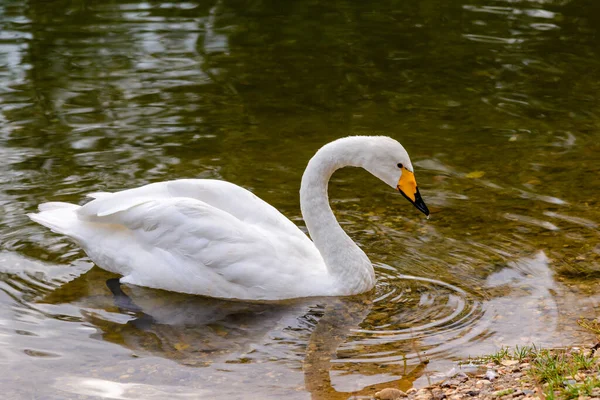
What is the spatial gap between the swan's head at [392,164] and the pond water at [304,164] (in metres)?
0.71

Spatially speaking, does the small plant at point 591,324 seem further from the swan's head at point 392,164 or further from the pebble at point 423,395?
the pebble at point 423,395

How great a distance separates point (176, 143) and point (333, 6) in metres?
7.08

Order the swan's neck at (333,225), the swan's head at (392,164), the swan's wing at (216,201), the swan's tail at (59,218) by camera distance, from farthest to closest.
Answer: the swan's tail at (59,218)
the swan's wing at (216,201)
the swan's neck at (333,225)
the swan's head at (392,164)

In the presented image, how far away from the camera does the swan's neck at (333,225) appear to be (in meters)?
7.05

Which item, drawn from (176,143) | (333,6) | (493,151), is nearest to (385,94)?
(493,151)

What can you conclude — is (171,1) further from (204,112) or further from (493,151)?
(493,151)

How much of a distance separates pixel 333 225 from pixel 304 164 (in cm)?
248

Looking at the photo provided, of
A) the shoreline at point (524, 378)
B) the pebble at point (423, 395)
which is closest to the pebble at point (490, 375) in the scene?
the shoreline at point (524, 378)

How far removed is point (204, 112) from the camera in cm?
1124

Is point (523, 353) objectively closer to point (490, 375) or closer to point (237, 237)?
point (490, 375)

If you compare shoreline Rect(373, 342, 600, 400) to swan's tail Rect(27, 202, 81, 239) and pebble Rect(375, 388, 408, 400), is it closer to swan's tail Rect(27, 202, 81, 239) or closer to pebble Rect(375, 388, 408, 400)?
pebble Rect(375, 388, 408, 400)

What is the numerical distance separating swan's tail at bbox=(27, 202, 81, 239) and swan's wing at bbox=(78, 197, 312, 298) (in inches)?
15.4

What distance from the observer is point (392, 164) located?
696cm

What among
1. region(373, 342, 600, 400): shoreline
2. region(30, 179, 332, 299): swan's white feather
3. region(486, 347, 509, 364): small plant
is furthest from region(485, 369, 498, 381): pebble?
region(30, 179, 332, 299): swan's white feather
